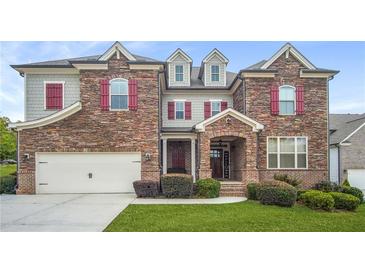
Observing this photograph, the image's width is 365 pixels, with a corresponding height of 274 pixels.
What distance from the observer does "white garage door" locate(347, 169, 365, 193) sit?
14.7 m

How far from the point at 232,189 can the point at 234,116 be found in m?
3.65

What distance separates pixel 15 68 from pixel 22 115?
8.60ft

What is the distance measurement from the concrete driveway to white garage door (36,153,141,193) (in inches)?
23.4

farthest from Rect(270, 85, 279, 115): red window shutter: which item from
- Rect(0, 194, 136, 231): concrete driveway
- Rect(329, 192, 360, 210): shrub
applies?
Rect(0, 194, 136, 231): concrete driveway

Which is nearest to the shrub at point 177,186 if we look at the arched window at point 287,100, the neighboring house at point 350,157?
the arched window at point 287,100

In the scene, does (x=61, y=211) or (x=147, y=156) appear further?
(x=147, y=156)

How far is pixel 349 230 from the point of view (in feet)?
24.3

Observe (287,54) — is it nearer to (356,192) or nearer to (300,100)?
(300,100)

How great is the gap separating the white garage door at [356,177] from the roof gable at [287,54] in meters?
6.18

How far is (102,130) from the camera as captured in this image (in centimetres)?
1348

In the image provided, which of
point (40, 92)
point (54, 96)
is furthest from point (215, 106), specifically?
point (40, 92)

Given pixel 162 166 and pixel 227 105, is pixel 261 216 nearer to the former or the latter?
pixel 162 166

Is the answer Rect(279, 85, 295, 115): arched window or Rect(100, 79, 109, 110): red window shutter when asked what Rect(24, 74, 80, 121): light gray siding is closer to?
Rect(100, 79, 109, 110): red window shutter

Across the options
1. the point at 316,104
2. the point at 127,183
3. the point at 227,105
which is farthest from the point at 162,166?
the point at 316,104
